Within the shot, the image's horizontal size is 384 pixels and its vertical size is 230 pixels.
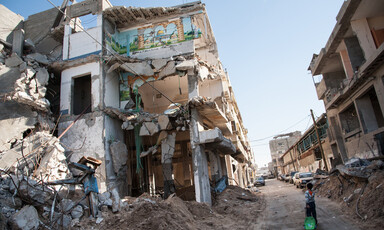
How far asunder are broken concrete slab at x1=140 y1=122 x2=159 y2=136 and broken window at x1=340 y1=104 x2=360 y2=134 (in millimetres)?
15473

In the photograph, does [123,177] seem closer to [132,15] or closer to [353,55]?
[132,15]

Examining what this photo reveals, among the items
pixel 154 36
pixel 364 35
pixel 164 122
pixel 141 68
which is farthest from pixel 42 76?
pixel 364 35

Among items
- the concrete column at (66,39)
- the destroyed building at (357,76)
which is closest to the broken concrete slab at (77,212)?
the concrete column at (66,39)

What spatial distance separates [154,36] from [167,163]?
9.46 m

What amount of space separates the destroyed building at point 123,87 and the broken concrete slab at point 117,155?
2.4 inches

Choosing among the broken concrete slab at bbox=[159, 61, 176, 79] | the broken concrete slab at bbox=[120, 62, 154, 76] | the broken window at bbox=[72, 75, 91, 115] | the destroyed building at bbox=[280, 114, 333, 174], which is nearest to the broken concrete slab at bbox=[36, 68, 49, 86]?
the broken window at bbox=[72, 75, 91, 115]

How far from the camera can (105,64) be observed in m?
16.5

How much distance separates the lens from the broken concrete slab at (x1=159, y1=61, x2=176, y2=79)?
53.6 feet

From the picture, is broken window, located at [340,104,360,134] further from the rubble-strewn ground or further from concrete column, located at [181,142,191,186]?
concrete column, located at [181,142,191,186]

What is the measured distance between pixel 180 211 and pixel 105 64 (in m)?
11.4

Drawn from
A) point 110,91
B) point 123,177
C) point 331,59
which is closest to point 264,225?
point 123,177

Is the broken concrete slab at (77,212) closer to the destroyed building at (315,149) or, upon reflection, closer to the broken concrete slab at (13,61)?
the broken concrete slab at (13,61)

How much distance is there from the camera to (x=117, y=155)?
49.4 ft

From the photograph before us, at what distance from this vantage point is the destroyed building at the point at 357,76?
45.1 ft
